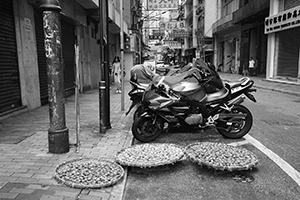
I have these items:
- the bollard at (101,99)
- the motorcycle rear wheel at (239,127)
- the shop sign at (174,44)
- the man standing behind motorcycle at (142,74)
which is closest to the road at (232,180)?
the motorcycle rear wheel at (239,127)

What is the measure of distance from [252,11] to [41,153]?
787 inches

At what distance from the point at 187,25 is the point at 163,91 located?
5193 cm

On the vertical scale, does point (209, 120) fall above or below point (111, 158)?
above

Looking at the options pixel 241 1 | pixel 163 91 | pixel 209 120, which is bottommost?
pixel 209 120

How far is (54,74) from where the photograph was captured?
4168 millimetres

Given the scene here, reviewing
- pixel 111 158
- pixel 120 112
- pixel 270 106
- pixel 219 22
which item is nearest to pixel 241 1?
pixel 219 22

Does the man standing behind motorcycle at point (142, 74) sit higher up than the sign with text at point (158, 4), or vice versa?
the sign with text at point (158, 4)

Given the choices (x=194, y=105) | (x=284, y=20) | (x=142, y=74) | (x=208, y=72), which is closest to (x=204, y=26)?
(x=284, y=20)

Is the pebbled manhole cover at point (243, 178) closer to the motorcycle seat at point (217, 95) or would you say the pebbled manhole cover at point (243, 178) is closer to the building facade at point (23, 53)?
the motorcycle seat at point (217, 95)

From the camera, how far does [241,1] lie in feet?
83.5

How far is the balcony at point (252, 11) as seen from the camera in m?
19.0

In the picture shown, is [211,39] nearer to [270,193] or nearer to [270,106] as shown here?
[270,106]

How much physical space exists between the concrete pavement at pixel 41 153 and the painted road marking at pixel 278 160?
2.29 m

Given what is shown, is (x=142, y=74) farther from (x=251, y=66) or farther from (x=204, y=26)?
(x=204, y=26)
